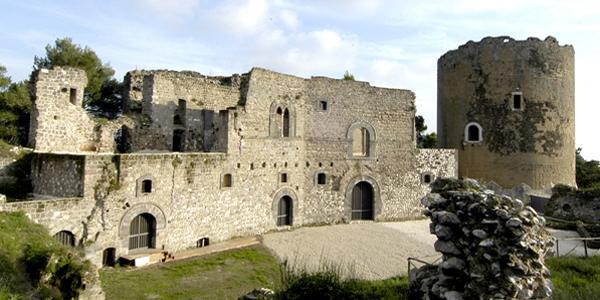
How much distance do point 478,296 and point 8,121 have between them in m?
18.4

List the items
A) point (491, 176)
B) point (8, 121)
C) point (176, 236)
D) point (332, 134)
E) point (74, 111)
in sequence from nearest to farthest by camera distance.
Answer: point (176, 236)
point (74, 111)
point (8, 121)
point (332, 134)
point (491, 176)

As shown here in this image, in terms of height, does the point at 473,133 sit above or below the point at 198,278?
above

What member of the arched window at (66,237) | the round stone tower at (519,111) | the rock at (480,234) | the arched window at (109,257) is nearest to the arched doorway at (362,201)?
the round stone tower at (519,111)

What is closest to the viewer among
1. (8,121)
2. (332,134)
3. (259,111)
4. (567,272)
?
(567,272)

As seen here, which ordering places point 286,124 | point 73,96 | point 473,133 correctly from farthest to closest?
point 473,133
point 286,124
point 73,96

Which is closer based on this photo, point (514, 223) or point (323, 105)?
point (514, 223)

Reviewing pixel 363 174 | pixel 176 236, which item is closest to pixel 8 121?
pixel 176 236

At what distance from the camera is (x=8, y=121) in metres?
17.0

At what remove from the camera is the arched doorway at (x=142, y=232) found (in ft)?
43.8

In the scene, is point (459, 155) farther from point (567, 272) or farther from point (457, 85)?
point (567, 272)

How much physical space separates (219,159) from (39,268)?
8.67 meters

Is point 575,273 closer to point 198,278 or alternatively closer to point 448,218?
point 448,218

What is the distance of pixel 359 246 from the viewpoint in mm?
15961

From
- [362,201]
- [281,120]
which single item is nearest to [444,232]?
[281,120]
